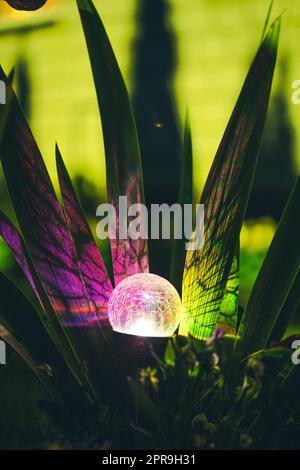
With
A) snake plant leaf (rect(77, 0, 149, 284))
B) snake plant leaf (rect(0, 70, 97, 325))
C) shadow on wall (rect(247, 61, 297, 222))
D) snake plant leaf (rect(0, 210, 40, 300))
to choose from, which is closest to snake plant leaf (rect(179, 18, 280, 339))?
snake plant leaf (rect(77, 0, 149, 284))

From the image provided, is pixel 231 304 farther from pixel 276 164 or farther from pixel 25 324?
pixel 276 164

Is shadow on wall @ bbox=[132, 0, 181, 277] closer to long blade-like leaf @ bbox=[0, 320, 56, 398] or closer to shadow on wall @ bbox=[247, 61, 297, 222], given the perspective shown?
shadow on wall @ bbox=[247, 61, 297, 222]

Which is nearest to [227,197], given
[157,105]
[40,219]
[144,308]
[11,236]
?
[144,308]

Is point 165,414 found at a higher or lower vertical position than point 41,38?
lower

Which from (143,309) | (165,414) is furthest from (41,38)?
(165,414)

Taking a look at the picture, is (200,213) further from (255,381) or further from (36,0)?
(36,0)
